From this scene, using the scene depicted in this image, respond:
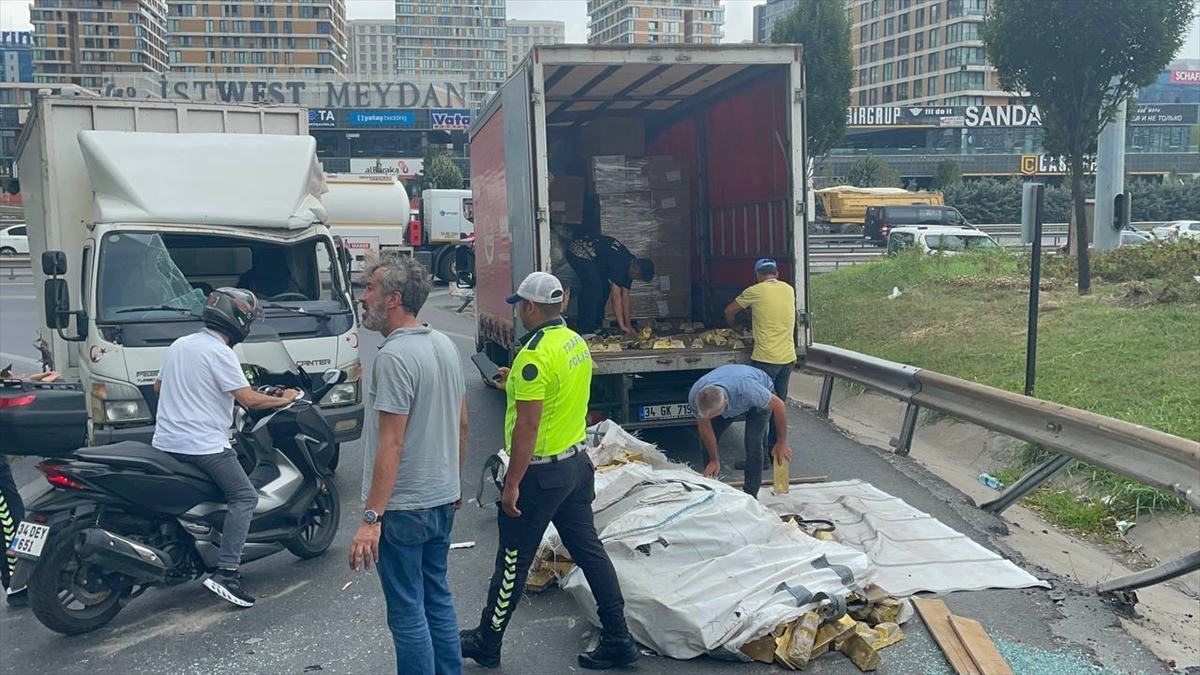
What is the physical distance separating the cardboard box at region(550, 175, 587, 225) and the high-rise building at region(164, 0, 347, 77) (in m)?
145

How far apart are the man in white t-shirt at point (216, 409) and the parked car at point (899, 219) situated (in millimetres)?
36510

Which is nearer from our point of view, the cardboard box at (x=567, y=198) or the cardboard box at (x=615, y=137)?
the cardboard box at (x=567, y=198)

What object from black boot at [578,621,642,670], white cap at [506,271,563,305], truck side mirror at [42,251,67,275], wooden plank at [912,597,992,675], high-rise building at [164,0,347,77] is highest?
high-rise building at [164,0,347,77]

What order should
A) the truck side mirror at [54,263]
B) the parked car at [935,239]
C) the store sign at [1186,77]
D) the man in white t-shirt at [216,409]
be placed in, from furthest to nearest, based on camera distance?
the store sign at [1186,77] < the parked car at [935,239] < the truck side mirror at [54,263] < the man in white t-shirt at [216,409]

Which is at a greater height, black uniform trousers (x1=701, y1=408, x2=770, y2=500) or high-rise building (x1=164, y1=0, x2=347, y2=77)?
high-rise building (x1=164, y1=0, x2=347, y2=77)

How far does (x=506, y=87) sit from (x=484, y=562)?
454cm

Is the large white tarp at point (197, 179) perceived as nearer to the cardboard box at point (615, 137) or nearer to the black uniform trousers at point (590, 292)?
the black uniform trousers at point (590, 292)

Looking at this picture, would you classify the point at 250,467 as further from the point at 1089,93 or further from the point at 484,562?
the point at 1089,93

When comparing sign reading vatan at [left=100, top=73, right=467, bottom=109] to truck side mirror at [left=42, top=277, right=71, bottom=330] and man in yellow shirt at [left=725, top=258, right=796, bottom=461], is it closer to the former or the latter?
man in yellow shirt at [left=725, top=258, right=796, bottom=461]

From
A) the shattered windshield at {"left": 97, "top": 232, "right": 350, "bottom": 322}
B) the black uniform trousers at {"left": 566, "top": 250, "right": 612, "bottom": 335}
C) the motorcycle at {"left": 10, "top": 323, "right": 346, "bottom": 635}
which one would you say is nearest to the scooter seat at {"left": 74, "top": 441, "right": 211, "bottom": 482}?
the motorcycle at {"left": 10, "top": 323, "right": 346, "bottom": 635}

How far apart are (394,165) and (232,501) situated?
63482 millimetres

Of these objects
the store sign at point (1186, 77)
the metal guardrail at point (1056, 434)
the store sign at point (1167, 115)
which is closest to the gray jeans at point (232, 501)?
the metal guardrail at point (1056, 434)

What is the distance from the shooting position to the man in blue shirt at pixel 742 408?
649 centimetres

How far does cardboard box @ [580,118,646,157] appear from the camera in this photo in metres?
11.3
